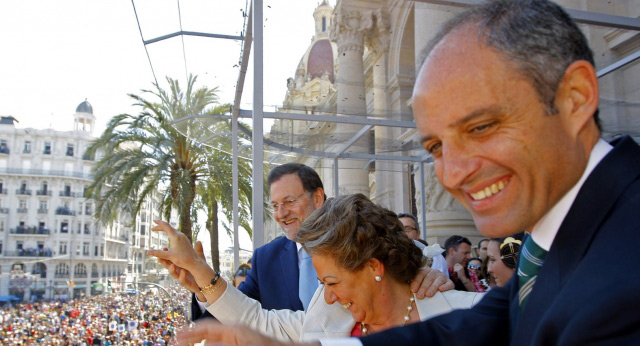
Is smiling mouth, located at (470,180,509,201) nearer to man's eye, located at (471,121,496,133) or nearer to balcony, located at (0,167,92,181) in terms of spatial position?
man's eye, located at (471,121,496,133)

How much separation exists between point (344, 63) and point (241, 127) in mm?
7248

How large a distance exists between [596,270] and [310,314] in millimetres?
1804

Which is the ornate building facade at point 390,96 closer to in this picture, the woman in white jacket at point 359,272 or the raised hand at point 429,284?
the woman in white jacket at point 359,272

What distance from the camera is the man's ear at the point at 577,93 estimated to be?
38.9 inches

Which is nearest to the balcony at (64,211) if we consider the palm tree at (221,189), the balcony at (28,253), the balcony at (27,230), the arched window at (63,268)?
the balcony at (27,230)

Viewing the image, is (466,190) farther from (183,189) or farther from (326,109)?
(183,189)

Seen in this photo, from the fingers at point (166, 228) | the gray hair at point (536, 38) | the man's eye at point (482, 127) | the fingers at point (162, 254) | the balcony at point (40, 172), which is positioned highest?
the balcony at point (40, 172)

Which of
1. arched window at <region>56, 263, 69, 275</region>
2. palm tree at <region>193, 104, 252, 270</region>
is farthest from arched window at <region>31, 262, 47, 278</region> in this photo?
palm tree at <region>193, 104, 252, 270</region>

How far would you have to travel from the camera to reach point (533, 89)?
985 mm

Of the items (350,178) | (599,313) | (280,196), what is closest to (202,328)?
(599,313)

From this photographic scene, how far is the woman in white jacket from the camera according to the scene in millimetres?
2352

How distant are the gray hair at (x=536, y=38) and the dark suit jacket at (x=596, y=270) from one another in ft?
0.55

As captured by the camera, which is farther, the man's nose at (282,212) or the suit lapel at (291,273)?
the man's nose at (282,212)

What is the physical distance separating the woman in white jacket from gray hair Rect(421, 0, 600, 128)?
54.9 inches
